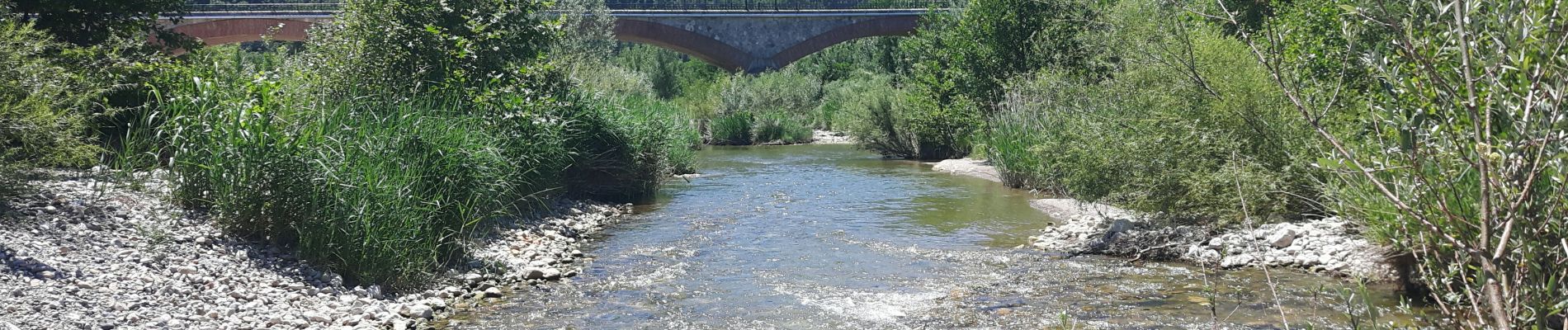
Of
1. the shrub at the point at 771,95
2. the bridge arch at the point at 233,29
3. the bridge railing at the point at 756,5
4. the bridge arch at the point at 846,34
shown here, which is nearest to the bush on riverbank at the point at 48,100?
the shrub at the point at 771,95

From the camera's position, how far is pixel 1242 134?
11398mm

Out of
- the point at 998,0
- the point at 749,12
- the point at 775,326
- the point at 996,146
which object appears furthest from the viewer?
the point at 749,12

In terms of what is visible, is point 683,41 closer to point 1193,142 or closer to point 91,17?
point 91,17

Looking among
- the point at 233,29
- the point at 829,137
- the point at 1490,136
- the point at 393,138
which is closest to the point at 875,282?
the point at 393,138

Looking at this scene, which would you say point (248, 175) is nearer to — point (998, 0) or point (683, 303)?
point (683, 303)

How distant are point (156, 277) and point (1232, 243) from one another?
28.0 feet

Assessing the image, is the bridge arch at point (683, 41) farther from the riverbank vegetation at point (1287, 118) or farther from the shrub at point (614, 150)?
the shrub at point (614, 150)

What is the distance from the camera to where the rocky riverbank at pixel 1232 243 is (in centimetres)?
973

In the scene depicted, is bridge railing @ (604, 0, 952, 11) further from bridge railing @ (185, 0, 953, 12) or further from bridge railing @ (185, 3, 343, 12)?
bridge railing @ (185, 3, 343, 12)

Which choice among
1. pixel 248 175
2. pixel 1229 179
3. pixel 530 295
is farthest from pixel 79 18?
pixel 1229 179

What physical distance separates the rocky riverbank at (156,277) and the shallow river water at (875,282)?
717mm

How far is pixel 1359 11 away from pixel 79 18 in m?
12.8

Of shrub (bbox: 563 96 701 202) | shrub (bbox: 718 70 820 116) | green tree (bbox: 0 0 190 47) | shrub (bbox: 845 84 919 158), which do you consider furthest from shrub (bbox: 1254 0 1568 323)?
shrub (bbox: 718 70 820 116)

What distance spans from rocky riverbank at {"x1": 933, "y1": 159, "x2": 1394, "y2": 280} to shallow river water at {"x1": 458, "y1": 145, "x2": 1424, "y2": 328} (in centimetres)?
21
